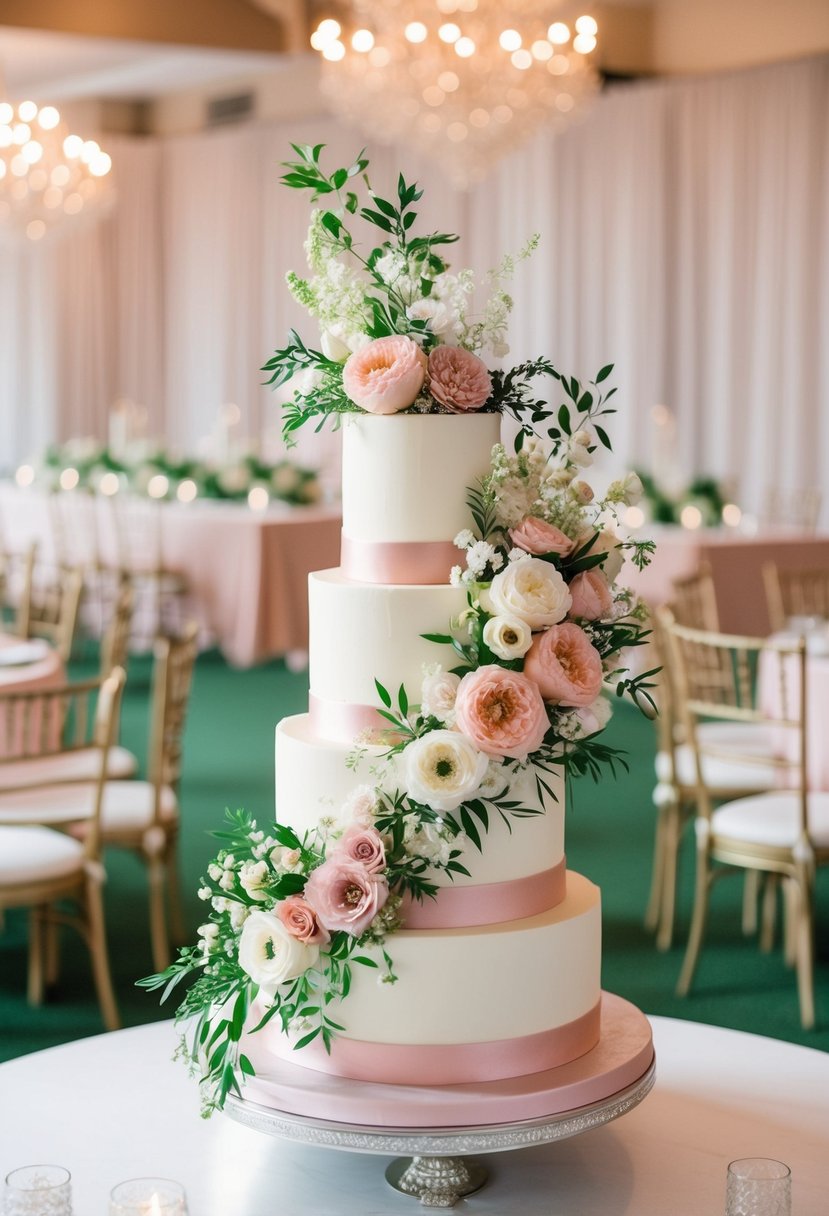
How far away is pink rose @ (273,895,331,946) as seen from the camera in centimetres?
180

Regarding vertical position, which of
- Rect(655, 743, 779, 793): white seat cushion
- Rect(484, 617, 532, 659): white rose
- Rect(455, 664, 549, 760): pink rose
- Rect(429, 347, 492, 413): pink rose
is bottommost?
Rect(655, 743, 779, 793): white seat cushion

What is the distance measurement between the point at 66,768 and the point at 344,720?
289 centimetres

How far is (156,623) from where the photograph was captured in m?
9.91

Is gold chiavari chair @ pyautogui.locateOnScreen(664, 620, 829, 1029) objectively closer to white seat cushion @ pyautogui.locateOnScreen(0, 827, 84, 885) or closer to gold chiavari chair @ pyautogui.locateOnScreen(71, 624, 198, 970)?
gold chiavari chair @ pyautogui.locateOnScreen(71, 624, 198, 970)

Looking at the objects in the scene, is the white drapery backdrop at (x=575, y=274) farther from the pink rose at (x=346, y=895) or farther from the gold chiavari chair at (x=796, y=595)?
the pink rose at (x=346, y=895)

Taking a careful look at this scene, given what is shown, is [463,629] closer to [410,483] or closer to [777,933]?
[410,483]

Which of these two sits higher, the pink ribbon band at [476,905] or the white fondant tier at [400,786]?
the white fondant tier at [400,786]

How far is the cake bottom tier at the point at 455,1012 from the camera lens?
6.10ft

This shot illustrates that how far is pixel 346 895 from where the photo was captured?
71.5 inches

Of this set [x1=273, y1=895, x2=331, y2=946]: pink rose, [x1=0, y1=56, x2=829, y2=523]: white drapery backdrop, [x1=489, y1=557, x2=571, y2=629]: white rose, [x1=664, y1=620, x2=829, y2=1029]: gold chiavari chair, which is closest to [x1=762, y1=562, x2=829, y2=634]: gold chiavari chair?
[x1=664, y1=620, x2=829, y2=1029]: gold chiavari chair

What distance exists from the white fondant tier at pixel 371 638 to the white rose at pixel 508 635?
0.36ft

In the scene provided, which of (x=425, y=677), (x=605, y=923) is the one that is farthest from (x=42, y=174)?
(x=425, y=677)

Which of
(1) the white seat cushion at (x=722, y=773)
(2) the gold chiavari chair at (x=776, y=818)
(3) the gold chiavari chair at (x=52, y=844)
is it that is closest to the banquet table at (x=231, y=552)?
(1) the white seat cushion at (x=722, y=773)

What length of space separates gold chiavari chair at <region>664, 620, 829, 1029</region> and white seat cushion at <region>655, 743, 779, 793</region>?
50mm
